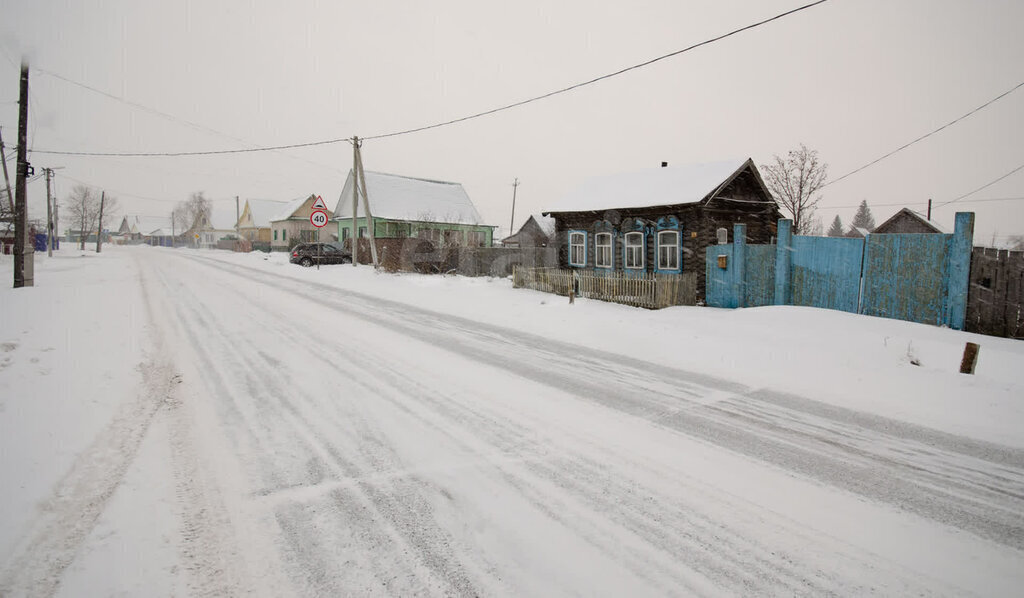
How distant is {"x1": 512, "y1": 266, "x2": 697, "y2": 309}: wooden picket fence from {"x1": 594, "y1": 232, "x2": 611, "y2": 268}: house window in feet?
12.5

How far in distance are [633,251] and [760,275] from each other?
592 centimetres

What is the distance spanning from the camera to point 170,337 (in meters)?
7.68

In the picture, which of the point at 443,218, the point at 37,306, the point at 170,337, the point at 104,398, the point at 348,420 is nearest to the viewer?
the point at 348,420

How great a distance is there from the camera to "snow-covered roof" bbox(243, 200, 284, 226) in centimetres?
6609

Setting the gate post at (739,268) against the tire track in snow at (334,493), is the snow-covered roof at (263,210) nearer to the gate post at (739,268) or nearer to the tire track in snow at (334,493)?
the gate post at (739,268)

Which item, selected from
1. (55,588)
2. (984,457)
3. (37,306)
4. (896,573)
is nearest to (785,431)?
(984,457)

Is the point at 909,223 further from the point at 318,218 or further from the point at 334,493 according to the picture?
the point at 334,493

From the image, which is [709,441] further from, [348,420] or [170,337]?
[170,337]

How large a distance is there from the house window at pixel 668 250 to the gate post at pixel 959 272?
25.6 feet

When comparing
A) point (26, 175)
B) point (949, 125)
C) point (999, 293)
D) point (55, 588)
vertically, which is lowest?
point (55, 588)

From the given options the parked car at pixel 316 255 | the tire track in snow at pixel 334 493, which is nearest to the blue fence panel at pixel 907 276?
the tire track in snow at pixel 334 493

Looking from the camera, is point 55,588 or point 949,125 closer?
point 55,588

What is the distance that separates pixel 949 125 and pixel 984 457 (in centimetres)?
1486

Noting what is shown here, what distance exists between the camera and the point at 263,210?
6775 centimetres
